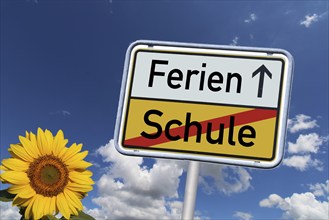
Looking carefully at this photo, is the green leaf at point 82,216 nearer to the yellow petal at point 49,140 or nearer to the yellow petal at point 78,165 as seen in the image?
the yellow petal at point 78,165

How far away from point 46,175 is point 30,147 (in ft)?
0.77

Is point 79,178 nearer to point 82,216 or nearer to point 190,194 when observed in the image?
point 82,216

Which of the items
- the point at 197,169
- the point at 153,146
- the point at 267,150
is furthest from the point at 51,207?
the point at 267,150

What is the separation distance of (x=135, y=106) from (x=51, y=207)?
2.87 feet

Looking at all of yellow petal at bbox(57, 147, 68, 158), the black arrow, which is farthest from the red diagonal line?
yellow petal at bbox(57, 147, 68, 158)

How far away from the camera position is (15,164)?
267 centimetres

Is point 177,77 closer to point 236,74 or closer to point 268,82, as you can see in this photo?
point 236,74

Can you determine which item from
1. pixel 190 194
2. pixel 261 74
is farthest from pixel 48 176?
pixel 261 74

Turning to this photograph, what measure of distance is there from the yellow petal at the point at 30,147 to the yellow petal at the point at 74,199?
1.10 feet

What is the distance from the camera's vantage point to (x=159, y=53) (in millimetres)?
2631

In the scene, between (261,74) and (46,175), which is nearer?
(261,74)

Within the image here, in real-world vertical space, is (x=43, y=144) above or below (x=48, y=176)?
above

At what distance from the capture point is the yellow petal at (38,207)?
97.4 inches

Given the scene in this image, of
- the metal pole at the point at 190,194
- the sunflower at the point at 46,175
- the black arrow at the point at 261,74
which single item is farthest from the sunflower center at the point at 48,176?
the black arrow at the point at 261,74
